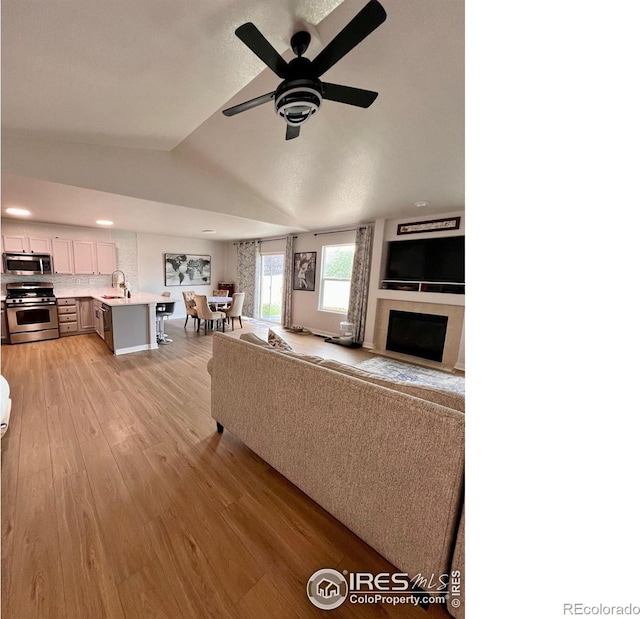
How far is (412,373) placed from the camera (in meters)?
4.02

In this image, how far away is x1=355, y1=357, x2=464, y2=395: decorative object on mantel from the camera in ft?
12.0

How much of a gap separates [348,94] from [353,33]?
0.41 m

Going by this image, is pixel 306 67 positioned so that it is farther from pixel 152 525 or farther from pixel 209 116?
pixel 152 525

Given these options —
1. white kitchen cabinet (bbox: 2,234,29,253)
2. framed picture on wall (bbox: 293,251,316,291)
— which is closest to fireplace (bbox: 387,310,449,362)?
framed picture on wall (bbox: 293,251,316,291)

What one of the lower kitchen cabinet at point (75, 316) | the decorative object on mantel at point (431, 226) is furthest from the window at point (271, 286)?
the lower kitchen cabinet at point (75, 316)

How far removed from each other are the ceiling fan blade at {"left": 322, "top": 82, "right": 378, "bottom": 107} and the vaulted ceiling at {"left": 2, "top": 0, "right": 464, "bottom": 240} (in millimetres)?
475

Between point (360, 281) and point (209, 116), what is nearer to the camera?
point (209, 116)

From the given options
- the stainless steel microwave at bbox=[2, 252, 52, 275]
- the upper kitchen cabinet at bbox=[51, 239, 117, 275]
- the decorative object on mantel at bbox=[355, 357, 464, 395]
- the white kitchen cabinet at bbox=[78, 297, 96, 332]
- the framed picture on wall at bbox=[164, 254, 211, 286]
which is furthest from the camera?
the framed picture on wall at bbox=[164, 254, 211, 286]

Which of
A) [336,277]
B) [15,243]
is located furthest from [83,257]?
[336,277]

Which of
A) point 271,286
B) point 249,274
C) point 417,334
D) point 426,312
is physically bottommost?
point 417,334

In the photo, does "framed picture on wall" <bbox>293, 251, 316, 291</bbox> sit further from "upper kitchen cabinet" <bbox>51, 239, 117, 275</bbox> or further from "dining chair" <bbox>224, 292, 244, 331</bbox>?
"upper kitchen cabinet" <bbox>51, 239, 117, 275</bbox>

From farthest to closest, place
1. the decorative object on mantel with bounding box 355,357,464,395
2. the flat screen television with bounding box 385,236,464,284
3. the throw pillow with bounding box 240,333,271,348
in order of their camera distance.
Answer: the flat screen television with bounding box 385,236,464,284 → the decorative object on mantel with bounding box 355,357,464,395 → the throw pillow with bounding box 240,333,271,348
